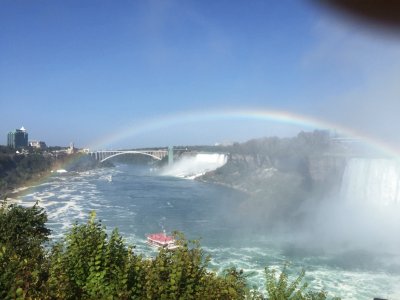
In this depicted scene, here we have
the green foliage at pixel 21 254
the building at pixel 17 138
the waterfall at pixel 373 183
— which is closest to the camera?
the green foliage at pixel 21 254

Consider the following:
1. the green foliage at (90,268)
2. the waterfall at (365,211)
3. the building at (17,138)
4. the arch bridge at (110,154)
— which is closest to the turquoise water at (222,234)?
the waterfall at (365,211)

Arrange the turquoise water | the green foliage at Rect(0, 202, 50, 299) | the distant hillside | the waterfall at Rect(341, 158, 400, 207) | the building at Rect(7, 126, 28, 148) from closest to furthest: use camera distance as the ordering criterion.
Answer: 1. the green foliage at Rect(0, 202, 50, 299)
2. the turquoise water
3. the waterfall at Rect(341, 158, 400, 207)
4. the distant hillside
5. the building at Rect(7, 126, 28, 148)


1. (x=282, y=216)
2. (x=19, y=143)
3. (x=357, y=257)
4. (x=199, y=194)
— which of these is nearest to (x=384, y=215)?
(x=282, y=216)

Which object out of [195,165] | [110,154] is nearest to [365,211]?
[195,165]

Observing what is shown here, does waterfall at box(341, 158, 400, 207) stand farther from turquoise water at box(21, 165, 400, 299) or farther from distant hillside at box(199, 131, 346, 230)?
turquoise water at box(21, 165, 400, 299)

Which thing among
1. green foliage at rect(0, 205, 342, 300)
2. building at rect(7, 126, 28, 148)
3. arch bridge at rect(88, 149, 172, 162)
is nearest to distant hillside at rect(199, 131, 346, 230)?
arch bridge at rect(88, 149, 172, 162)

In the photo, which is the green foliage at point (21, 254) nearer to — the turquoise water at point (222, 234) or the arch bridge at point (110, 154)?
the turquoise water at point (222, 234)
